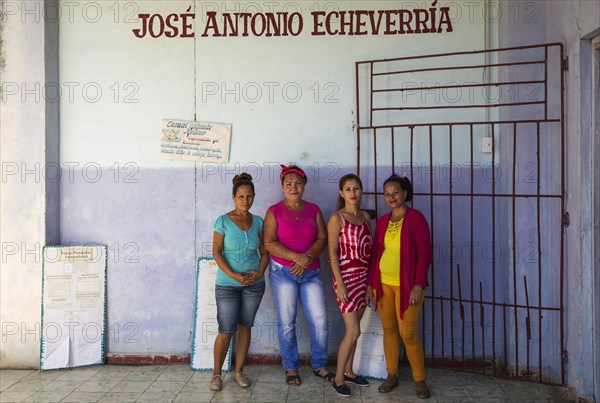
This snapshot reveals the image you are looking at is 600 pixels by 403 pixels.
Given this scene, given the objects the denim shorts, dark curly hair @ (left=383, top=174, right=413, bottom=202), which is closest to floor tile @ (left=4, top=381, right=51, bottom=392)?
the denim shorts

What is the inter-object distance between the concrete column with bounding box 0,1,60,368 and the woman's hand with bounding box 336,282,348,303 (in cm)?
251

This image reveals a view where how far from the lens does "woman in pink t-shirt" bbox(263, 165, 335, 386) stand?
13.8 feet

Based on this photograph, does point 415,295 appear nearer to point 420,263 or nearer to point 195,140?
point 420,263

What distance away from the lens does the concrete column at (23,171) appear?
4633 mm

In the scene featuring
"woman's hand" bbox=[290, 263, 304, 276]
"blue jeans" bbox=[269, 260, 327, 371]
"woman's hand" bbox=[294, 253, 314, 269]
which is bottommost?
"blue jeans" bbox=[269, 260, 327, 371]

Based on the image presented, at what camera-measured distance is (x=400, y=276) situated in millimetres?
3916

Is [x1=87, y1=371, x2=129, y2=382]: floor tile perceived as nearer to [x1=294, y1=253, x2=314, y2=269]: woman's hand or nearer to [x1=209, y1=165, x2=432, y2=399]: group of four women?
[x1=209, y1=165, x2=432, y2=399]: group of four women

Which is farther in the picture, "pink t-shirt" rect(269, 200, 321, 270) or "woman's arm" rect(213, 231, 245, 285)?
"pink t-shirt" rect(269, 200, 321, 270)

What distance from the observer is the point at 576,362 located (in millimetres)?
3896

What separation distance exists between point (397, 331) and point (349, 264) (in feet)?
2.02

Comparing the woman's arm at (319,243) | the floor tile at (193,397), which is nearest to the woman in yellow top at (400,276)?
the woman's arm at (319,243)

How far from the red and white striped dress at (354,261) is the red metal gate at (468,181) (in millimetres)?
621

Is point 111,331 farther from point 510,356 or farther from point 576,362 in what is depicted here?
point 576,362

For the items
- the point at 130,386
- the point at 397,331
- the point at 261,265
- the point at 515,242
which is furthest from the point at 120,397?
the point at 515,242
